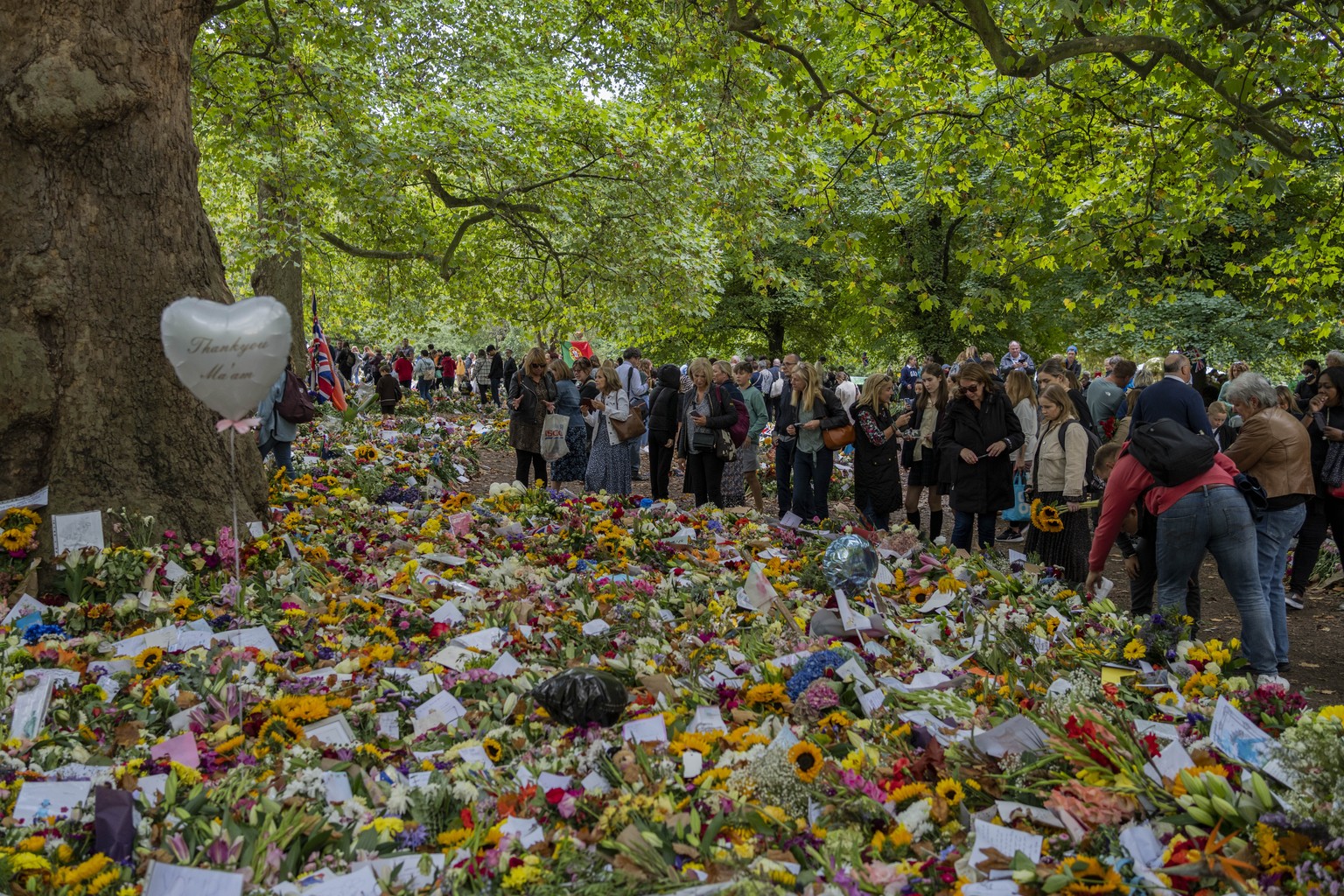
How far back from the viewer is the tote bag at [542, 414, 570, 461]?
1014 centimetres

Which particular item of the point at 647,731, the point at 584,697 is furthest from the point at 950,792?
the point at 584,697

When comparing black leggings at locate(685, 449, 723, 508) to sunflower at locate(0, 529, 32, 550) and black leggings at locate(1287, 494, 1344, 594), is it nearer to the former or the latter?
black leggings at locate(1287, 494, 1344, 594)

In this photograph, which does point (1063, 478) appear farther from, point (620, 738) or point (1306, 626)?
point (620, 738)

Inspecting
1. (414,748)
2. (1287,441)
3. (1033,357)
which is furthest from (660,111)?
(1033,357)

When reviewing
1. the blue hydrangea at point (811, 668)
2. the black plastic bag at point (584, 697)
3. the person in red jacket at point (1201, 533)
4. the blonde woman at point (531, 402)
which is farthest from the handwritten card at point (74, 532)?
the person in red jacket at point (1201, 533)

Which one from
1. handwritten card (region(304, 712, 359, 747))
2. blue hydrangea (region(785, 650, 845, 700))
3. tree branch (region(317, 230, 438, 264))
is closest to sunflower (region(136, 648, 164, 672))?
handwritten card (region(304, 712, 359, 747))

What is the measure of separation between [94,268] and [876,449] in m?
6.08

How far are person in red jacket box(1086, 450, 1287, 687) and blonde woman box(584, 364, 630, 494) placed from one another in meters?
5.68

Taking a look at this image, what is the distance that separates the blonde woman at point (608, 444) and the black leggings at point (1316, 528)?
611 cm

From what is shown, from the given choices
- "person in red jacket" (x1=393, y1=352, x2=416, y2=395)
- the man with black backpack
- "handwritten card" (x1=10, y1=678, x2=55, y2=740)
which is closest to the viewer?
"handwritten card" (x1=10, y1=678, x2=55, y2=740)

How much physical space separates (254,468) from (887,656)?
4.21 meters

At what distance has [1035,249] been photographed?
9930 millimetres

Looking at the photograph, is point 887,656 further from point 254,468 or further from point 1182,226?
point 1182,226

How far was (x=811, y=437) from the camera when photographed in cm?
905
